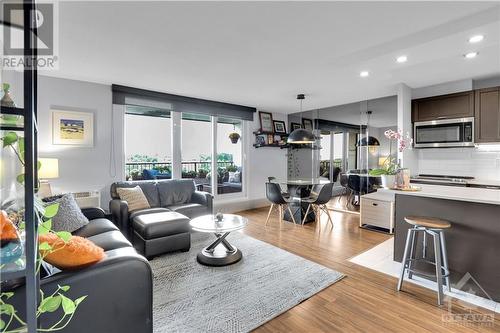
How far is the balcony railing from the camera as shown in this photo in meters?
4.54

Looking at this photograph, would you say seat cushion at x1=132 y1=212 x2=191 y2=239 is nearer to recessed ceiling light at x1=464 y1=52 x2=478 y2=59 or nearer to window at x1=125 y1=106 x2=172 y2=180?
window at x1=125 y1=106 x2=172 y2=180

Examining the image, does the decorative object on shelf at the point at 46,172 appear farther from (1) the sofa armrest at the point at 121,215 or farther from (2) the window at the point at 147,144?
(2) the window at the point at 147,144

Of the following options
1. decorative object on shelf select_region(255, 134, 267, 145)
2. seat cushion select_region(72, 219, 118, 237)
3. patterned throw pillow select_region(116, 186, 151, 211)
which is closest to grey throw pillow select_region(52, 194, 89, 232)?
seat cushion select_region(72, 219, 118, 237)

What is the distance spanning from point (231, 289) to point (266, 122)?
4.65 m

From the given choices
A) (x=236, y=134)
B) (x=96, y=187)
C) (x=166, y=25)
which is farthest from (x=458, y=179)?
(x=96, y=187)

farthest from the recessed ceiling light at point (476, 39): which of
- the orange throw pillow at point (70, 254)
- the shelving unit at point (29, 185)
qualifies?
the orange throw pillow at point (70, 254)

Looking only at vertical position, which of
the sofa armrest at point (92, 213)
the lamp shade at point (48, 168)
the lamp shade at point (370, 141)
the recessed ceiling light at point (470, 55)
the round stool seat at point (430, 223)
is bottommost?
the sofa armrest at point (92, 213)

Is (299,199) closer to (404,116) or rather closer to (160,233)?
(404,116)

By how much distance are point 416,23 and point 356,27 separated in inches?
19.3

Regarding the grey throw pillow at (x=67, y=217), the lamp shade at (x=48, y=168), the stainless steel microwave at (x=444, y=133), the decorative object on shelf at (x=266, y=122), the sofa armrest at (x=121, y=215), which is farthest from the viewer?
the decorative object on shelf at (x=266, y=122)

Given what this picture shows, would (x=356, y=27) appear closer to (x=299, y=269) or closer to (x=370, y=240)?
(x=299, y=269)

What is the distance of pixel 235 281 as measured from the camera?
101 inches

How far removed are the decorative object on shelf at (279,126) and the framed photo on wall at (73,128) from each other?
161 inches

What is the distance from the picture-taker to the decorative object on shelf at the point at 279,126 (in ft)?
21.6
